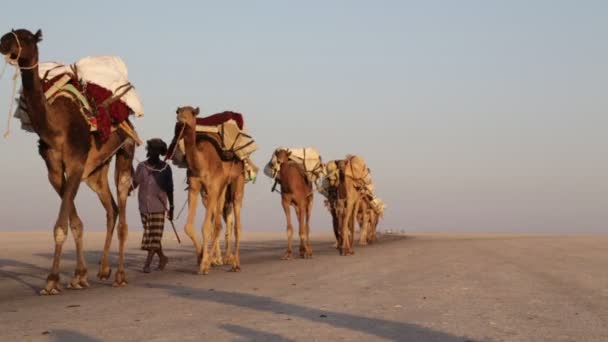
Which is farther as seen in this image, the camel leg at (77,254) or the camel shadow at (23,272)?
the camel shadow at (23,272)

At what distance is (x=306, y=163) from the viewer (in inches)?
890

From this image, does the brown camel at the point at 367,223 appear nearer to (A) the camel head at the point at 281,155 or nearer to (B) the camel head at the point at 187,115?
(A) the camel head at the point at 281,155

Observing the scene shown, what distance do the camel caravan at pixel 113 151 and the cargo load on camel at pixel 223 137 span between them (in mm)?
20

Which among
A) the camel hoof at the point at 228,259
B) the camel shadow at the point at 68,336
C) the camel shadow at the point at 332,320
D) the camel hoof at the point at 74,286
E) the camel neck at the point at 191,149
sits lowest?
the camel shadow at the point at 68,336

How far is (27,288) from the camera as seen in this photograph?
40.1ft

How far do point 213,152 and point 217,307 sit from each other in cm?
688

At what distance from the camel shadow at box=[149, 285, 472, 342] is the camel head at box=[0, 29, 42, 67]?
12.3ft

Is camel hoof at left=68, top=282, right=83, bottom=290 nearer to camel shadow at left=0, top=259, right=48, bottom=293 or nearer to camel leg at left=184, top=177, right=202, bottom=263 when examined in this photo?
camel shadow at left=0, top=259, right=48, bottom=293

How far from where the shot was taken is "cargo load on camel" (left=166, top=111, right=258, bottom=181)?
15.5m

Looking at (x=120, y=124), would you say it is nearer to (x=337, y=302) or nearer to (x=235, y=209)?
(x=235, y=209)

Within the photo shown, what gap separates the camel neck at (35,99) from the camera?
1089 centimetres

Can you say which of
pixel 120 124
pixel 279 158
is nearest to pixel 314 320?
pixel 120 124

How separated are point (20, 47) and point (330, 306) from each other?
5.46 metres

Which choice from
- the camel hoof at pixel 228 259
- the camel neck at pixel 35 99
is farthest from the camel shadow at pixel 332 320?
the camel hoof at pixel 228 259
